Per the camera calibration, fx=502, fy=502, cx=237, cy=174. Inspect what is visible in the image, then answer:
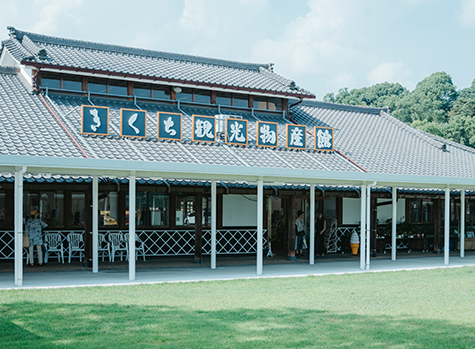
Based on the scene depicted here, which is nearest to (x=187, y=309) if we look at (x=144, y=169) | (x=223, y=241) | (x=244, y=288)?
(x=244, y=288)

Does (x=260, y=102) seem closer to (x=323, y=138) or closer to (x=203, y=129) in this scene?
(x=323, y=138)

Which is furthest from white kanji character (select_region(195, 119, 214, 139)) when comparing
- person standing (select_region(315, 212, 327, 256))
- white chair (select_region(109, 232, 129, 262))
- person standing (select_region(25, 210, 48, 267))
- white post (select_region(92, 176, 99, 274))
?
person standing (select_region(315, 212, 327, 256))

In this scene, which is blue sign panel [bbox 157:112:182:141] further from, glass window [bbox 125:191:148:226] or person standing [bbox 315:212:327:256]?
person standing [bbox 315:212:327:256]

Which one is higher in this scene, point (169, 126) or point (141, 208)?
point (169, 126)

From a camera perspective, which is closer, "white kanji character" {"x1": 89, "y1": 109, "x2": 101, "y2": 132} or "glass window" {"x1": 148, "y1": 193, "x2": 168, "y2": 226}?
"white kanji character" {"x1": 89, "y1": 109, "x2": 101, "y2": 132}

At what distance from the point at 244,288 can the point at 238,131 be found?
5451 mm

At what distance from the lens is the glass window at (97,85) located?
50.0 ft

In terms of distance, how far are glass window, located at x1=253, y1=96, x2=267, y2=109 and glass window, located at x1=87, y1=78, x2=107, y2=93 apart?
17.0 ft

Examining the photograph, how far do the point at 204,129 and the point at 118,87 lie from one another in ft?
13.1

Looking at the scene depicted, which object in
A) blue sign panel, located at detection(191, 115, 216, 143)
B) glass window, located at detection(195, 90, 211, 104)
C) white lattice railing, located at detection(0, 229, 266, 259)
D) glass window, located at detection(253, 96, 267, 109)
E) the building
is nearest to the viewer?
the building

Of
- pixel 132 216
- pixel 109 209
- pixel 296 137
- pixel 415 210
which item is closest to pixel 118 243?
pixel 109 209

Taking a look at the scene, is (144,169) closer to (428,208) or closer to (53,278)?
(53,278)

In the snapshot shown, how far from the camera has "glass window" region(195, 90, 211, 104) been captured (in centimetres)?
1661

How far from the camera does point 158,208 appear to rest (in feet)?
52.4
